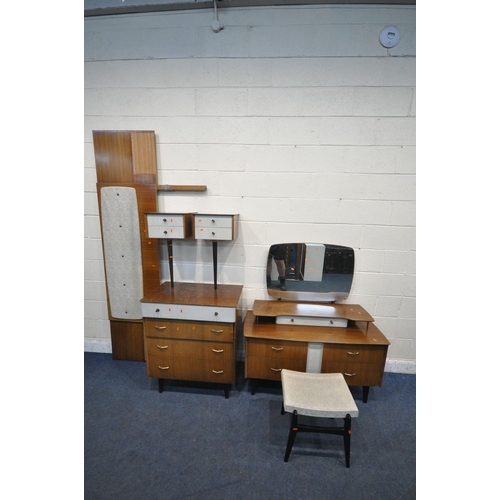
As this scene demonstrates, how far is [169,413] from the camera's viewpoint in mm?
1829

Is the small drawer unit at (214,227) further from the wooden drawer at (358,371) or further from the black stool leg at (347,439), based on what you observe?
the black stool leg at (347,439)

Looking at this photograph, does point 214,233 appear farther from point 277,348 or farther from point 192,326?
point 277,348

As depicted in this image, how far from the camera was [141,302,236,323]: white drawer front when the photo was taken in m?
1.81

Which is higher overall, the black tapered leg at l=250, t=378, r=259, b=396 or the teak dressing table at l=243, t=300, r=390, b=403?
the teak dressing table at l=243, t=300, r=390, b=403

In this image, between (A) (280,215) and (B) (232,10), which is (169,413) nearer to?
(A) (280,215)

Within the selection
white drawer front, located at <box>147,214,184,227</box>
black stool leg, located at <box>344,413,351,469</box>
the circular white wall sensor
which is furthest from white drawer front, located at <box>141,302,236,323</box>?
the circular white wall sensor

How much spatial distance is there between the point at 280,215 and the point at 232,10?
5.34ft

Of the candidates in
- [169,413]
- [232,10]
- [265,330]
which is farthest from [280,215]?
[169,413]

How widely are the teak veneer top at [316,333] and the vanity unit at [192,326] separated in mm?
196

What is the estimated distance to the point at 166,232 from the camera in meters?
1.98

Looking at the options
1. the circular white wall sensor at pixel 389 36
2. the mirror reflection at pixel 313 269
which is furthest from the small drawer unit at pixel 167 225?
the circular white wall sensor at pixel 389 36

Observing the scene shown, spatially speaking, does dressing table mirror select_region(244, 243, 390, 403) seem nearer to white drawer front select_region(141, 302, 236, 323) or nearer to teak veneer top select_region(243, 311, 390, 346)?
teak veneer top select_region(243, 311, 390, 346)

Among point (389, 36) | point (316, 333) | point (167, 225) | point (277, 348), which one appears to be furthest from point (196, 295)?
point (389, 36)

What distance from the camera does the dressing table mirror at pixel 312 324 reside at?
180 cm
